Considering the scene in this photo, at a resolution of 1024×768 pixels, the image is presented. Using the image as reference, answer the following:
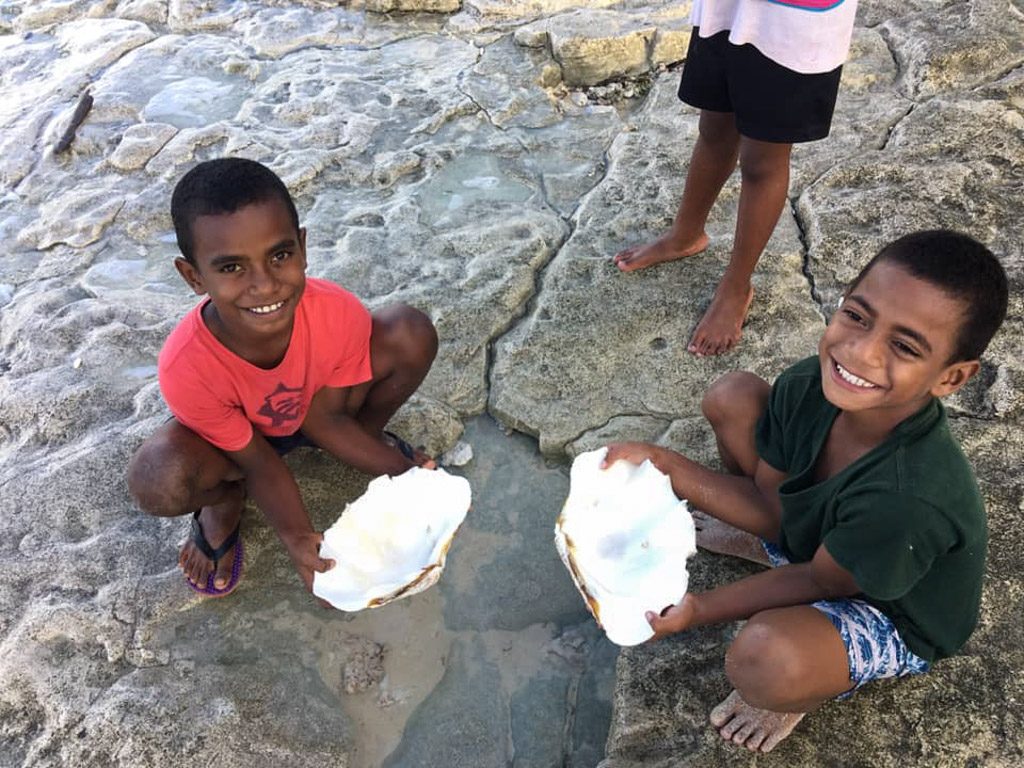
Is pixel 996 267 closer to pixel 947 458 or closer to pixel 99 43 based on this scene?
pixel 947 458

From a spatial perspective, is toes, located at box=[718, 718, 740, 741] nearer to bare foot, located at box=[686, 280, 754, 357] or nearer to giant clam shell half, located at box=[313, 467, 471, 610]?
giant clam shell half, located at box=[313, 467, 471, 610]

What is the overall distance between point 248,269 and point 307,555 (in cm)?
62

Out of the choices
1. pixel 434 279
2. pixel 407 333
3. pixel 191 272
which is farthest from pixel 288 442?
pixel 434 279

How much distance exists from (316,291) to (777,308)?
4.35 ft

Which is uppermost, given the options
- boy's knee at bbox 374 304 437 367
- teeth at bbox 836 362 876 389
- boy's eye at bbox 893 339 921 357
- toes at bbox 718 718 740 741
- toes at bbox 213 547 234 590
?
boy's eye at bbox 893 339 921 357

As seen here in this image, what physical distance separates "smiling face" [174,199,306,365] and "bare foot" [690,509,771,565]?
99 centimetres

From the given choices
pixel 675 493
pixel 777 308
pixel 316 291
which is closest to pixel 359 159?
pixel 316 291

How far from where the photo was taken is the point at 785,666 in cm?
133

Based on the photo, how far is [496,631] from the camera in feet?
5.90

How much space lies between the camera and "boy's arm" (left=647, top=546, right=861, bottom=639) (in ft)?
4.69

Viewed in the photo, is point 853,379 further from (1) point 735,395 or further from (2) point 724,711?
(2) point 724,711

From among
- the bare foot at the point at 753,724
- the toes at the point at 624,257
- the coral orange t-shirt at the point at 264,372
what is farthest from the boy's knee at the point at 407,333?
the bare foot at the point at 753,724

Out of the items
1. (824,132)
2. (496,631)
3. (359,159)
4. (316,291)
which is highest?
(824,132)

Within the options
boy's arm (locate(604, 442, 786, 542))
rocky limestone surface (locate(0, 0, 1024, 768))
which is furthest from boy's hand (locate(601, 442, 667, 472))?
rocky limestone surface (locate(0, 0, 1024, 768))
